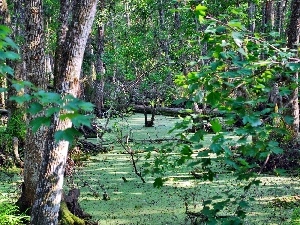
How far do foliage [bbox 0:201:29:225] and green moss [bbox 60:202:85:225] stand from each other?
36 centimetres

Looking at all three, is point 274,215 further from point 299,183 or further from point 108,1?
point 108,1

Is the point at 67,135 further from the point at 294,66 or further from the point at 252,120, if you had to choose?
the point at 294,66

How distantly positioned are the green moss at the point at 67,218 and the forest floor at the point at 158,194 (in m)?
0.36

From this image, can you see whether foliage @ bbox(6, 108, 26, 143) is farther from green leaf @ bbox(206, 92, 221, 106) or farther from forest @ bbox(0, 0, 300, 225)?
green leaf @ bbox(206, 92, 221, 106)

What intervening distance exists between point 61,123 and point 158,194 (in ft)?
8.68

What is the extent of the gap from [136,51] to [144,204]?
7717 millimetres

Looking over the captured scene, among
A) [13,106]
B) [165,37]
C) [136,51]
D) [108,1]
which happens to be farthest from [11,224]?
[108,1]

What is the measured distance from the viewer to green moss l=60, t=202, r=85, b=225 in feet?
14.5

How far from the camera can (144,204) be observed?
17.6 ft

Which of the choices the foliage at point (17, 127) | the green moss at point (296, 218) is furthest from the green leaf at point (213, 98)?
the foliage at point (17, 127)

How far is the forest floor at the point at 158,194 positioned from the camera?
4844 millimetres

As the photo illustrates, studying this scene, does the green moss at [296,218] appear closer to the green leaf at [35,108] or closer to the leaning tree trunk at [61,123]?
the leaning tree trunk at [61,123]

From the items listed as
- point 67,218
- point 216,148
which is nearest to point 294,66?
point 216,148

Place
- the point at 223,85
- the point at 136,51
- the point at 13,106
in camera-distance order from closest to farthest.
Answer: the point at 223,85 < the point at 13,106 < the point at 136,51
